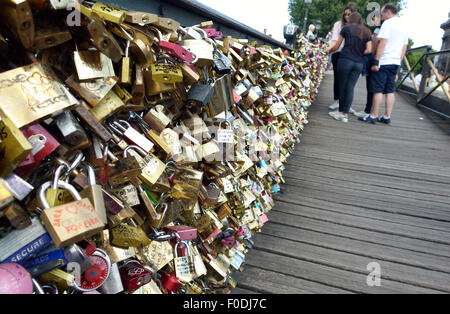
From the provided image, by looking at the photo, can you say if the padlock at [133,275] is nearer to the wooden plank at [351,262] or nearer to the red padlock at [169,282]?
the red padlock at [169,282]

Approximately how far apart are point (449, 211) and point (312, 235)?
1513mm

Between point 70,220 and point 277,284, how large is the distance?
182cm

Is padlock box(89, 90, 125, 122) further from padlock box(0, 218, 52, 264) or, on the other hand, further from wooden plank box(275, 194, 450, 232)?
wooden plank box(275, 194, 450, 232)

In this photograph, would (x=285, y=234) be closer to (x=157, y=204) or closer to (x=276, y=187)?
(x=276, y=187)

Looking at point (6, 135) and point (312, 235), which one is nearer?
point (6, 135)

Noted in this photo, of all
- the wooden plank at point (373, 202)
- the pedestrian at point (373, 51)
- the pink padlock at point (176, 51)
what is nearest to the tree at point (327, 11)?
the pedestrian at point (373, 51)

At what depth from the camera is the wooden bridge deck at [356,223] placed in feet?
7.52

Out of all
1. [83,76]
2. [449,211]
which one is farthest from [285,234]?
[83,76]

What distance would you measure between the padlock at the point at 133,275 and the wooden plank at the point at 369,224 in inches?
81.6

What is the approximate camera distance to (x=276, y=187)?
11.1ft

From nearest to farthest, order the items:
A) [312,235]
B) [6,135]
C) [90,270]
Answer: [6,135]
[90,270]
[312,235]

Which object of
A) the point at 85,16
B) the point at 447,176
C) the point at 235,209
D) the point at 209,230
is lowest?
the point at 447,176

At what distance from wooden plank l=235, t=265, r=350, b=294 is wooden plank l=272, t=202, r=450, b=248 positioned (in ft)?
2.74
